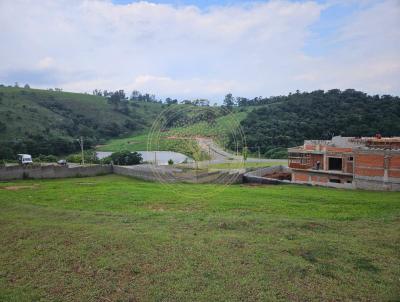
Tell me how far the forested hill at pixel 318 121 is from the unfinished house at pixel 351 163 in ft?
71.6

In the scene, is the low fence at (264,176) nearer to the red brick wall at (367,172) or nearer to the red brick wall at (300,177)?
the red brick wall at (300,177)

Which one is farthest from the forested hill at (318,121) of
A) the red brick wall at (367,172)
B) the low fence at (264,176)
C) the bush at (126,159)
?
the red brick wall at (367,172)

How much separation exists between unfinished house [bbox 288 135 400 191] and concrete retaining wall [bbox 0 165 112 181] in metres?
17.9

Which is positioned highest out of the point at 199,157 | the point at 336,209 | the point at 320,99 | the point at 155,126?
the point at 320,99

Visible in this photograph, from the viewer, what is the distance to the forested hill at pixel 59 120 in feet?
204

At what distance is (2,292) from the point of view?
6777 mm

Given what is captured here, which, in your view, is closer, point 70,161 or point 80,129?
point 70,161

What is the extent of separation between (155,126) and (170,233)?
478cm

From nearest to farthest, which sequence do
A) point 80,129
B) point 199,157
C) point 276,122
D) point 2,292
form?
point 2,292 → point 199,157 → point 276,122 → point 80,129

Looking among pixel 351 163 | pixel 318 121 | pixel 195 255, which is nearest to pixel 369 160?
pixel 351 163

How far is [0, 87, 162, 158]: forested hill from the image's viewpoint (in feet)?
204

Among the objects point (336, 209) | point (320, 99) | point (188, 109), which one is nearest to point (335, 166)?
point (336, 209)

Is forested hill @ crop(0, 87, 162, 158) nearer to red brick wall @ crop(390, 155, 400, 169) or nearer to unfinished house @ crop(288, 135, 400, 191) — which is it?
unfinished house @ crop(288, 135, 400, 191)

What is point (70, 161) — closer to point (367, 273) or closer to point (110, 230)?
point (110, 230)
